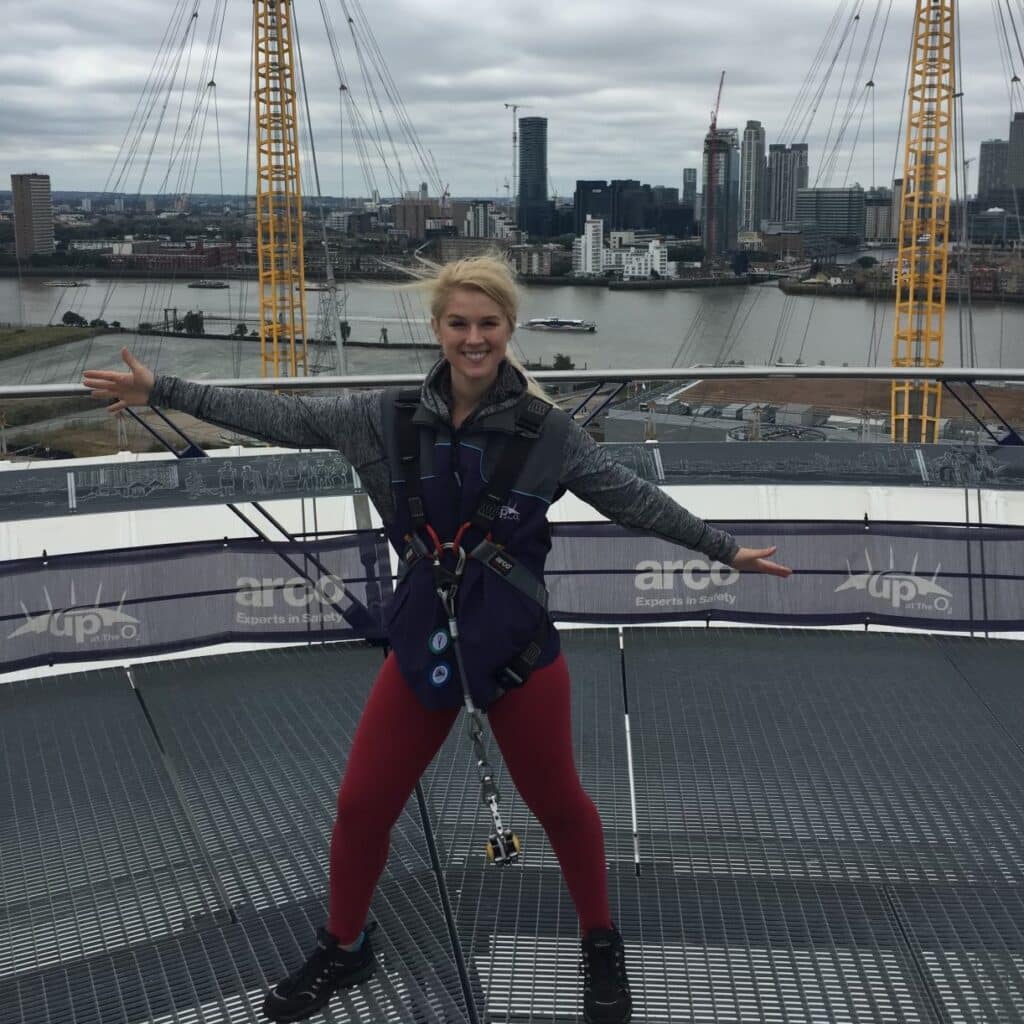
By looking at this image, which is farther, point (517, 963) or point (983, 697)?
point (983, 697)

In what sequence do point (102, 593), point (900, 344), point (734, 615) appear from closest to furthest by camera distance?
1. point (102, 593)
2. point (734, 615)
3. point (900, 344)

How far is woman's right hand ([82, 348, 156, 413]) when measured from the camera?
1955mm

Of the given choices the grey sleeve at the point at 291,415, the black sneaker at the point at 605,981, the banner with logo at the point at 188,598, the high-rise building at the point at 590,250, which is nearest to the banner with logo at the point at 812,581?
the banner with logo at the point at 188,598

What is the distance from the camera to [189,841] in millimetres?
2799

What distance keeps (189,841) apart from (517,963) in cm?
91

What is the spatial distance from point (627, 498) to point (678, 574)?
90.2 inches

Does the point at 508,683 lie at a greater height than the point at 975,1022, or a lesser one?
greater

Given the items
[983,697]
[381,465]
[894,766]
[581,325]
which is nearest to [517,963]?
[381,465]

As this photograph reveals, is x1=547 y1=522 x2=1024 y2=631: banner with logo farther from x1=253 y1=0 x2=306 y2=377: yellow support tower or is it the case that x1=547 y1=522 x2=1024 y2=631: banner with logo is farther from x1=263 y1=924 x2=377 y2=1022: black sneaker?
x1=253 y1=0 x2=306 y2=377: yellow support tower

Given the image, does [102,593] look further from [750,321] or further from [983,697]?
[750,321]

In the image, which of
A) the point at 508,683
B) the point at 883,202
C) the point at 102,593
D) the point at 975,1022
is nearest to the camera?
the point at 508,683

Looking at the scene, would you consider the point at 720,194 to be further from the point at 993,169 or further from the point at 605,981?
the point at 605,981

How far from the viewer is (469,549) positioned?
1842 mm

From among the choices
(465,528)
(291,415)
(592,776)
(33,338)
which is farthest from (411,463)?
(33,338)
